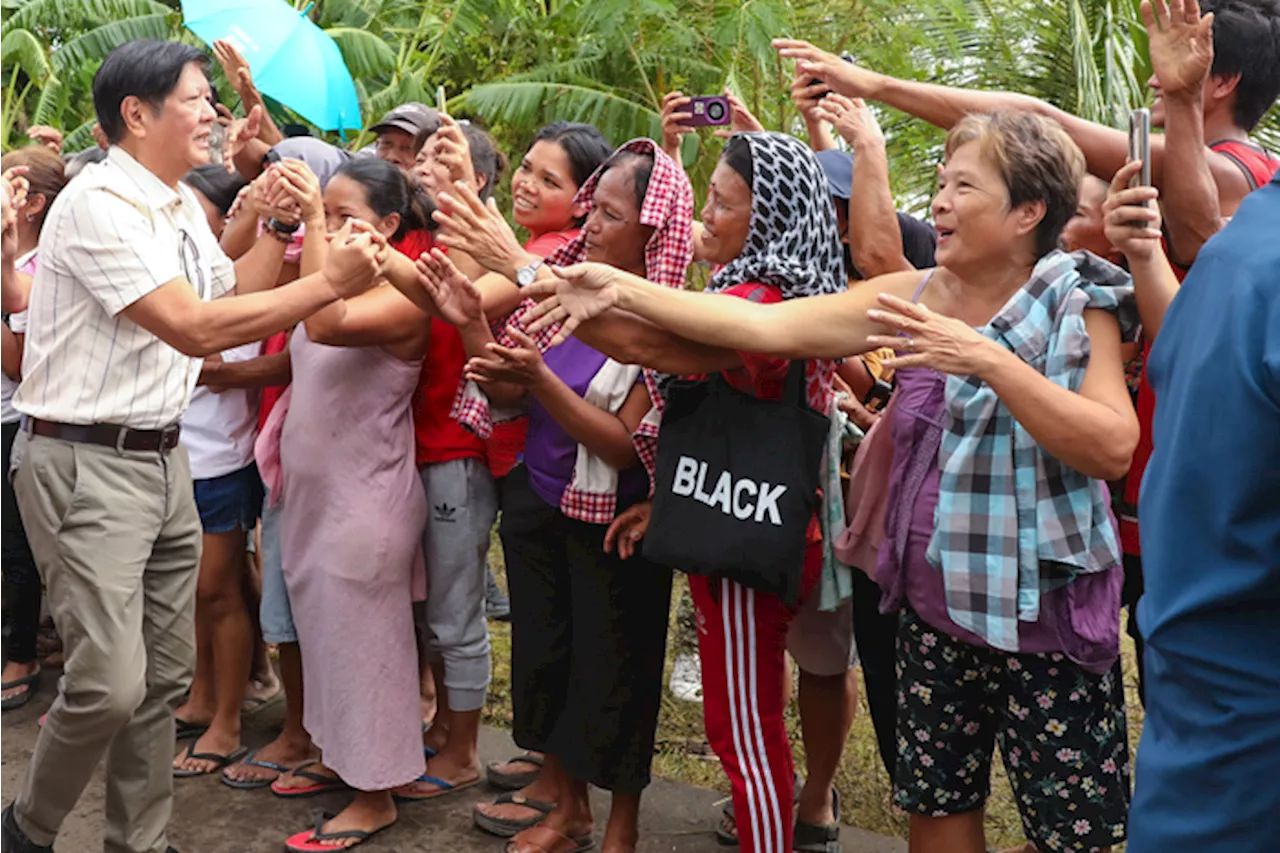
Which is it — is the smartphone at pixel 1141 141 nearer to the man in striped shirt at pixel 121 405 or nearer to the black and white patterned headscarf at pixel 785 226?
the black and white patterned headscarf at pixel 785 226

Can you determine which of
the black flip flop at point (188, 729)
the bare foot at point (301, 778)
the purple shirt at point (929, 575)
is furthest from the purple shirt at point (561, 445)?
the black flip flop at point (188, 729)

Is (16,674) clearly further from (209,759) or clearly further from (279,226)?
(279,226)

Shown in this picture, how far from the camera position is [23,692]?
4.79 metres

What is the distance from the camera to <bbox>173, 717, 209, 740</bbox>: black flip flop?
4449 millimetres

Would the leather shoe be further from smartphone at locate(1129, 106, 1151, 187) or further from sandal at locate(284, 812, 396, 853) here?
smartphone at locate(1129, 106, 1151, 187)

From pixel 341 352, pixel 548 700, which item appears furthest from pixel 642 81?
pixel 548 700

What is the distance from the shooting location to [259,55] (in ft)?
19.2

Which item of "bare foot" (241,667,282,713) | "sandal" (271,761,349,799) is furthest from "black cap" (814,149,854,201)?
"bare foot" (241,667,282,713)

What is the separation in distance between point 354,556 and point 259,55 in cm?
312

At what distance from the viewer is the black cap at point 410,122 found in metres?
4.64

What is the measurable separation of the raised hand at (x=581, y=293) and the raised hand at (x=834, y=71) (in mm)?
953

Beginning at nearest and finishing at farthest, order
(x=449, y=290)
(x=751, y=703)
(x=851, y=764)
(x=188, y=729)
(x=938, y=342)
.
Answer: (x=938, y=342) → (x=751, y=703) → (x=449, y=290) → (x=851, y=764) → (x=188, y=729)

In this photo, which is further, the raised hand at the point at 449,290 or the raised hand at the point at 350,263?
the raised hand at the point at 449,290

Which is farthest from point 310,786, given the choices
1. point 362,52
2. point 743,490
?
point 362,52
